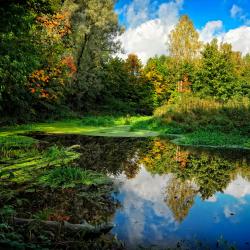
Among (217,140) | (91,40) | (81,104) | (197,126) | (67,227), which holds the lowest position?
(67,227)

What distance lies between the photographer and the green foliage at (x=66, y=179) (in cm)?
884

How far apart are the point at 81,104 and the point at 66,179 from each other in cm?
3260

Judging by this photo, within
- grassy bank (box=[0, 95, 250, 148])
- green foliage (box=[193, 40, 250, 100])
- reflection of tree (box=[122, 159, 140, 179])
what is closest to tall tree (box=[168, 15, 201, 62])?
green foliage (box=[193, 40, 250, 100])

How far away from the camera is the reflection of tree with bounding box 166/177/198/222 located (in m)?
7.56

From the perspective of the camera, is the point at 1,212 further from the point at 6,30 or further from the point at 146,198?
the point at 146,198

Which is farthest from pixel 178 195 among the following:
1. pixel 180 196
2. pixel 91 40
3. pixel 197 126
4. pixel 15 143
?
pixel 91 40

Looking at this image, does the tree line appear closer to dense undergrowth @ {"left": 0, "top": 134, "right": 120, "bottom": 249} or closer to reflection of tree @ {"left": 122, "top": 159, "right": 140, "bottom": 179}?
reflection of tree @ {"left": 122, "top": 159, "right": 140, "bottom": 179}

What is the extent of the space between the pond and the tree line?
8.40 m

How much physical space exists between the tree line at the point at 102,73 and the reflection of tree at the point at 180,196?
11.6 metres

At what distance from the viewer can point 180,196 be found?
880 cm

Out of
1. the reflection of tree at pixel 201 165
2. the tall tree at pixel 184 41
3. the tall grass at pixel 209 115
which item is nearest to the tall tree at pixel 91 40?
the tall grass at pixel 209 115

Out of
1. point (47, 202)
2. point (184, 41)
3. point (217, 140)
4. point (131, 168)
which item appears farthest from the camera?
point (184, 41)

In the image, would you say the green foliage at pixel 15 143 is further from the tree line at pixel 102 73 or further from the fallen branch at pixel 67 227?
the fallen branch at pixel 67 227

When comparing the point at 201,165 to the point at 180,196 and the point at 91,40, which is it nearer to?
the point at 180,196
